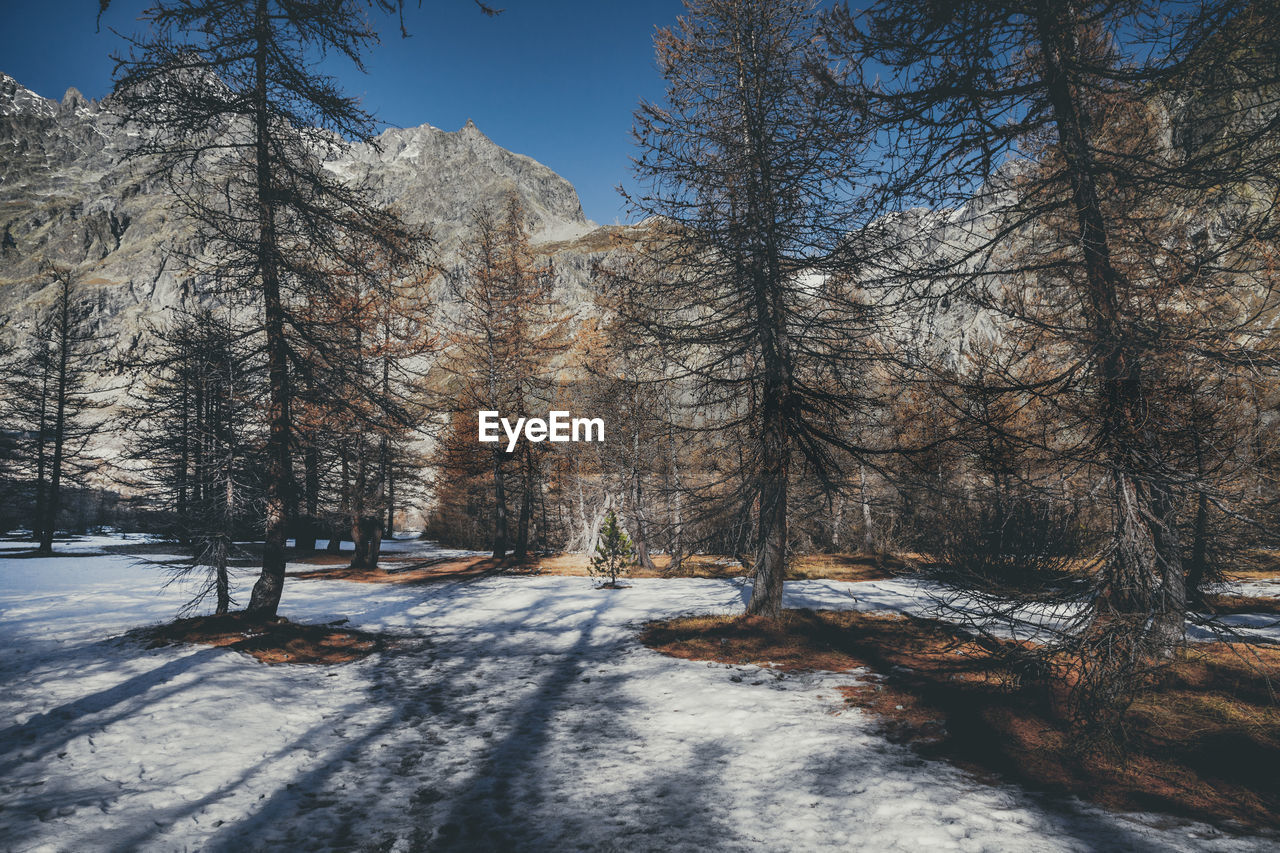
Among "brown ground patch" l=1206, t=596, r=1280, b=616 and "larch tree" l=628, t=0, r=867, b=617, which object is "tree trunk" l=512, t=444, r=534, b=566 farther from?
"brown ground patch" l=1206, t=596, r=1280, b=616

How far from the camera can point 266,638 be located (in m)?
7.19

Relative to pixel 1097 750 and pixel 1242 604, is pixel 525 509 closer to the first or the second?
pixel 1097 750

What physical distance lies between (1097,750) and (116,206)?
193158 mm

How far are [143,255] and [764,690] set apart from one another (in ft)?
540

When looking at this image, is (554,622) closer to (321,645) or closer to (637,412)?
(321,645)

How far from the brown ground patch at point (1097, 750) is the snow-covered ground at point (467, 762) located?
0.39 meters

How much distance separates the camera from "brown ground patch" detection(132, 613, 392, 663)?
6789 millimetres

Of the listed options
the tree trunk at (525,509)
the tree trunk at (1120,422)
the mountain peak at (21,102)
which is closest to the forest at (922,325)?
the tree trunk at (1120,422)

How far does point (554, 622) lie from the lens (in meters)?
9.88

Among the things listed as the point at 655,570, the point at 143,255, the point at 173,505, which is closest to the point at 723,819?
the point at 173,505

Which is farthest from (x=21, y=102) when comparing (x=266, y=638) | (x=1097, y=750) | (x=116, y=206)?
(x=1097, y=750)

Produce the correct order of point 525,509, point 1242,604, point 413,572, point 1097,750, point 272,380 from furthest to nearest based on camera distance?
point 525,509 < point 413,572 < point 1242,604 < point 272,380 < point 1097,750

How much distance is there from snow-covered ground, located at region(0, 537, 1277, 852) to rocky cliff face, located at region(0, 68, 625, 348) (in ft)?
304

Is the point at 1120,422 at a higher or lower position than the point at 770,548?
higher
